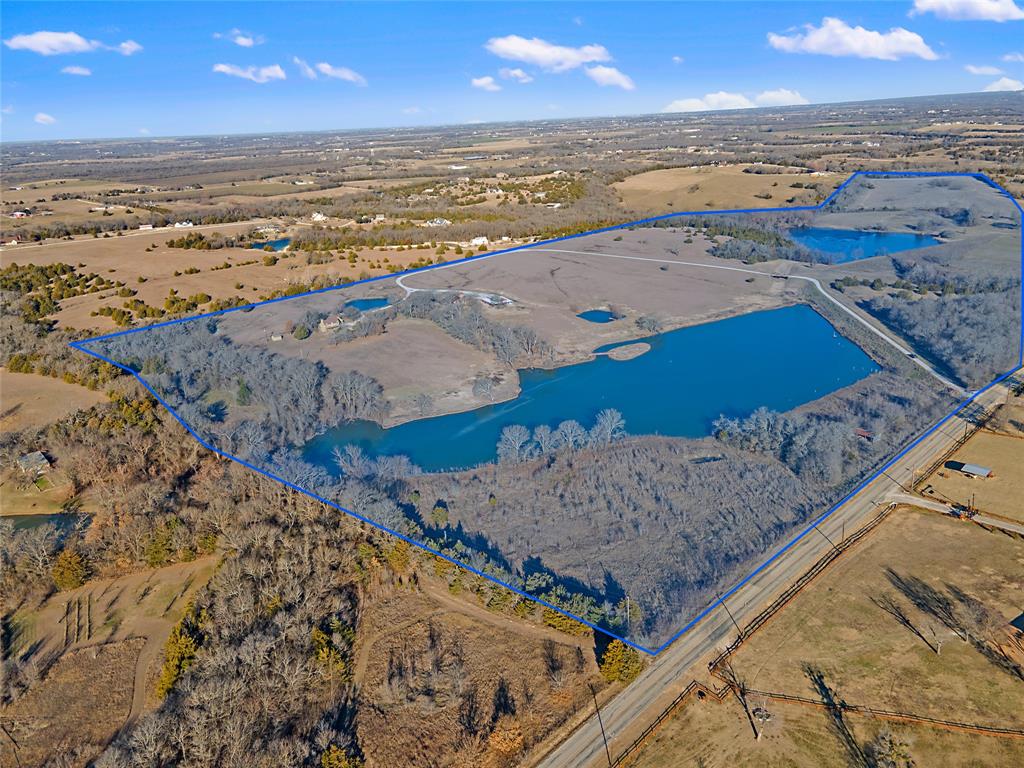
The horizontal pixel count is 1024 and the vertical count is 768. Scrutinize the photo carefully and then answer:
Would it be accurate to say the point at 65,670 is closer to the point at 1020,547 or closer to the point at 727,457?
the point at 727,457

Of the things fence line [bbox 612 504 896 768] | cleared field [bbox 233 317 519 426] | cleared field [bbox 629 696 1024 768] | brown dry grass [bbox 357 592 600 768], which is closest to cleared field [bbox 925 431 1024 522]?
fence line [bbox 612 504 896 768]

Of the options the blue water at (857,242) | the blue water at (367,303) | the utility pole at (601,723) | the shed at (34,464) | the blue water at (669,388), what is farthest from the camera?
the blue water at (857,242)

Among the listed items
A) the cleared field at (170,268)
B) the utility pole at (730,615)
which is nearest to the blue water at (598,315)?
the utility pole at (730,615)

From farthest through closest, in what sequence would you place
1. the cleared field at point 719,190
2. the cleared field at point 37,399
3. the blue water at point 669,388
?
the cleared field at point 719,190 → the cleared field at point 37,399 → the blue water at point 669,388

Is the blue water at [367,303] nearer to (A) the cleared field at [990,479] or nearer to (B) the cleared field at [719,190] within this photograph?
(A) the cleared field at [990,479]

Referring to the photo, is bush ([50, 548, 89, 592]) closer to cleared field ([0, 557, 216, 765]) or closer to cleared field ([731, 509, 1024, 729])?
cleared field ([0, 557, 216, 765])

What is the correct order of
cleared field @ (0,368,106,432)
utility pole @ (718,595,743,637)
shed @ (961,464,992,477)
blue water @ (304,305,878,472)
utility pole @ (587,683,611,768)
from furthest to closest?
1. cleared field @ (0,368,106,432)
2. shed @ (961,464,992,477)
3. blue water @ (304,305,878,472)
4. utility pole @ (718,595,743,637)
5. utility pole @ (587,683,611,768)
